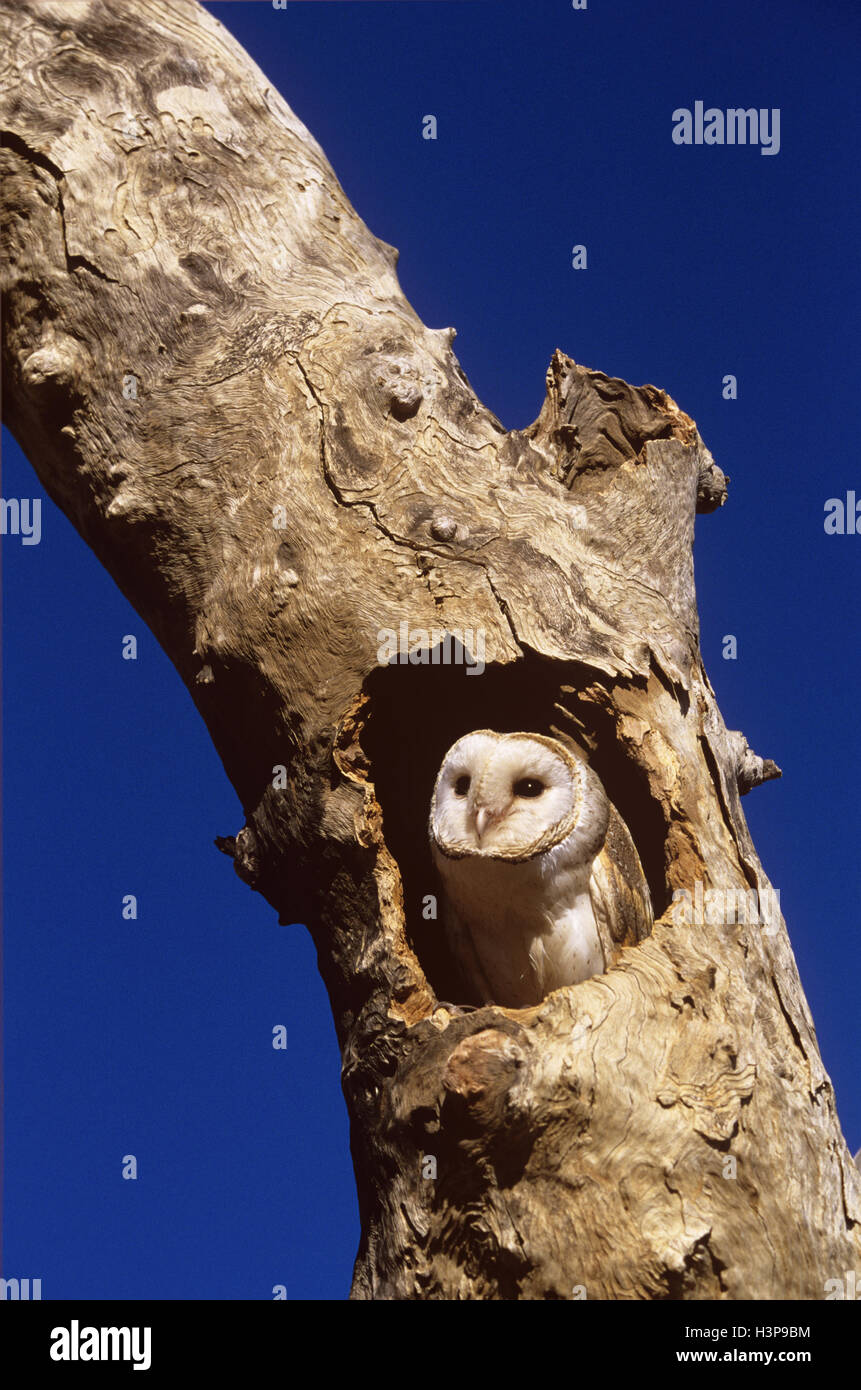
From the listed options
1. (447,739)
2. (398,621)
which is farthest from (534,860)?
(398,621)

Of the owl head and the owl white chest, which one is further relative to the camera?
the owl white chest

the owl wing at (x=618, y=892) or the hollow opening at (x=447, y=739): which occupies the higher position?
the hollow opening at (x=447, y=739)

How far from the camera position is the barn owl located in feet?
11.0

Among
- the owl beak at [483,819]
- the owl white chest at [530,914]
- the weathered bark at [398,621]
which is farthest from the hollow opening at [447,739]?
the owl beak at [483,819]

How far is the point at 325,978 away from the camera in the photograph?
128 inches

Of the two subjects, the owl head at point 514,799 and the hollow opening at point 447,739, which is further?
the owl head at point 514,799

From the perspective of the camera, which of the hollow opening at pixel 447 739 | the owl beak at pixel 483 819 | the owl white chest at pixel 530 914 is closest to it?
the hollow opening at pixel 447 739

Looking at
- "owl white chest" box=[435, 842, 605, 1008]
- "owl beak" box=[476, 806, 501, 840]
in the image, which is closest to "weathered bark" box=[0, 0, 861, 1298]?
"owl white chest" box=[435, 842, 605, 1008]

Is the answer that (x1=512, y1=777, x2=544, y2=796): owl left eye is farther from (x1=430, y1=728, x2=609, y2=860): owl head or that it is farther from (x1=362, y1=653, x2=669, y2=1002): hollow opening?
(x1=362, y1=653, x2=669, y2=1002): hollow opening

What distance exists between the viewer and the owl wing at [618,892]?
340 centimetres

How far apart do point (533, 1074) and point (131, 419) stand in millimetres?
2188

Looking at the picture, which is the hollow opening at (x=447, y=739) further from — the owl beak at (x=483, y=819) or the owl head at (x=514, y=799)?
the owl beak at (x=483, y=819)
